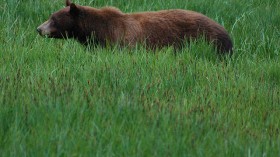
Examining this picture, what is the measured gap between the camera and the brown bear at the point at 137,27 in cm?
760

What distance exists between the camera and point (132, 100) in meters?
4.65

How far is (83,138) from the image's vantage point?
3.78m

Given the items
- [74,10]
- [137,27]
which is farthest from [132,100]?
[74,10]

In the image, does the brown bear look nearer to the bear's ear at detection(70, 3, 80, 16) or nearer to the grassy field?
the bear's ear at detection(70, 3, 80, 16)

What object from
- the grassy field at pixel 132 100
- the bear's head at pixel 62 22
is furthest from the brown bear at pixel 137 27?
the grassy field at pixel 132 100

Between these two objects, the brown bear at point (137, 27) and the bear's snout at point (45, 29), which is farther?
the brown bear at point (137, 27)

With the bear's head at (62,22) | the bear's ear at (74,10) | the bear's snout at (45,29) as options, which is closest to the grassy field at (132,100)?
the bear's snout at (45,29)

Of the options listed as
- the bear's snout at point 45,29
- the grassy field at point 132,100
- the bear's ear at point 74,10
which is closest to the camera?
the grassy field at point 132,100

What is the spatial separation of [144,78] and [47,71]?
2.90 ft

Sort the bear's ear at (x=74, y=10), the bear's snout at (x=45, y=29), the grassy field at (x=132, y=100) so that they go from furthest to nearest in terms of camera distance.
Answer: the bear's ear at (x=74, y=10)
the bear's snout at (x=45, y=29)
the grassy field at (x=132, y=100)

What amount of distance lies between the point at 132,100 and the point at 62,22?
129 inches

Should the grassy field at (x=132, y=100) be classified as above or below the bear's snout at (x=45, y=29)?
above

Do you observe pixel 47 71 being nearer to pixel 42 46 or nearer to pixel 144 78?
pixel 144 78

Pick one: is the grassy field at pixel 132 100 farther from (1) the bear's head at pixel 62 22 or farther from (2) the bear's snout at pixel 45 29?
(1) the bear's head at pixel 62 22
